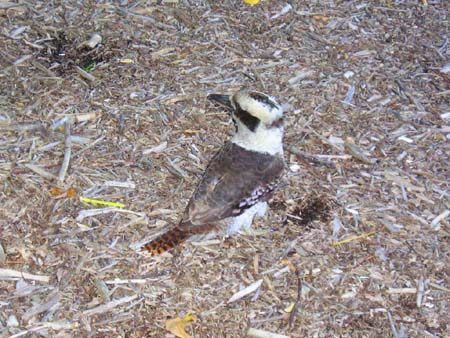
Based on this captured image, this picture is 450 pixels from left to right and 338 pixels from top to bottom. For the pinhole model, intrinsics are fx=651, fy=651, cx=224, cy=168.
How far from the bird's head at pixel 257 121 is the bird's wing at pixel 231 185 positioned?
0.23 feet

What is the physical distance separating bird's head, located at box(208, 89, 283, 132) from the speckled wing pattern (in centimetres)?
20

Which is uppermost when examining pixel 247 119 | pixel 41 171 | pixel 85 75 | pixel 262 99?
pixel 262 99

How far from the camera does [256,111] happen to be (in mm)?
4430

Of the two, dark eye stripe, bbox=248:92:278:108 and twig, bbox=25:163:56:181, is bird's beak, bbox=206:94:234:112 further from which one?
twig, bbox=25:163:56:181

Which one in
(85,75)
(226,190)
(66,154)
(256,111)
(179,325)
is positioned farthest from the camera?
(85,75)

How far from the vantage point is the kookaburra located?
424cm

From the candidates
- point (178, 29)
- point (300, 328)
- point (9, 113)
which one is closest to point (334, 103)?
point (178, 29)

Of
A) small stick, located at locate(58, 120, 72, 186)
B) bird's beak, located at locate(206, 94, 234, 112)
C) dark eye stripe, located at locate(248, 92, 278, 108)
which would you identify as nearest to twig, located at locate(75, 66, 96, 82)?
small stick, located at locate(58, 120, 72, 186)

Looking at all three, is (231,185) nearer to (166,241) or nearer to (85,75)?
(166,241)

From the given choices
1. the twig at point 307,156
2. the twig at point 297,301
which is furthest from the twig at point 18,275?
the twig at point 307,156

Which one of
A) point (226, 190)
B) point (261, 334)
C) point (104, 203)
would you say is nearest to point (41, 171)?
point (104, 203)

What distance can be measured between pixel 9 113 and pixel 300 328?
279 centimetres

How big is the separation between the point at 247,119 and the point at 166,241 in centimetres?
102

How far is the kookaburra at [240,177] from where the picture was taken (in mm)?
4242
